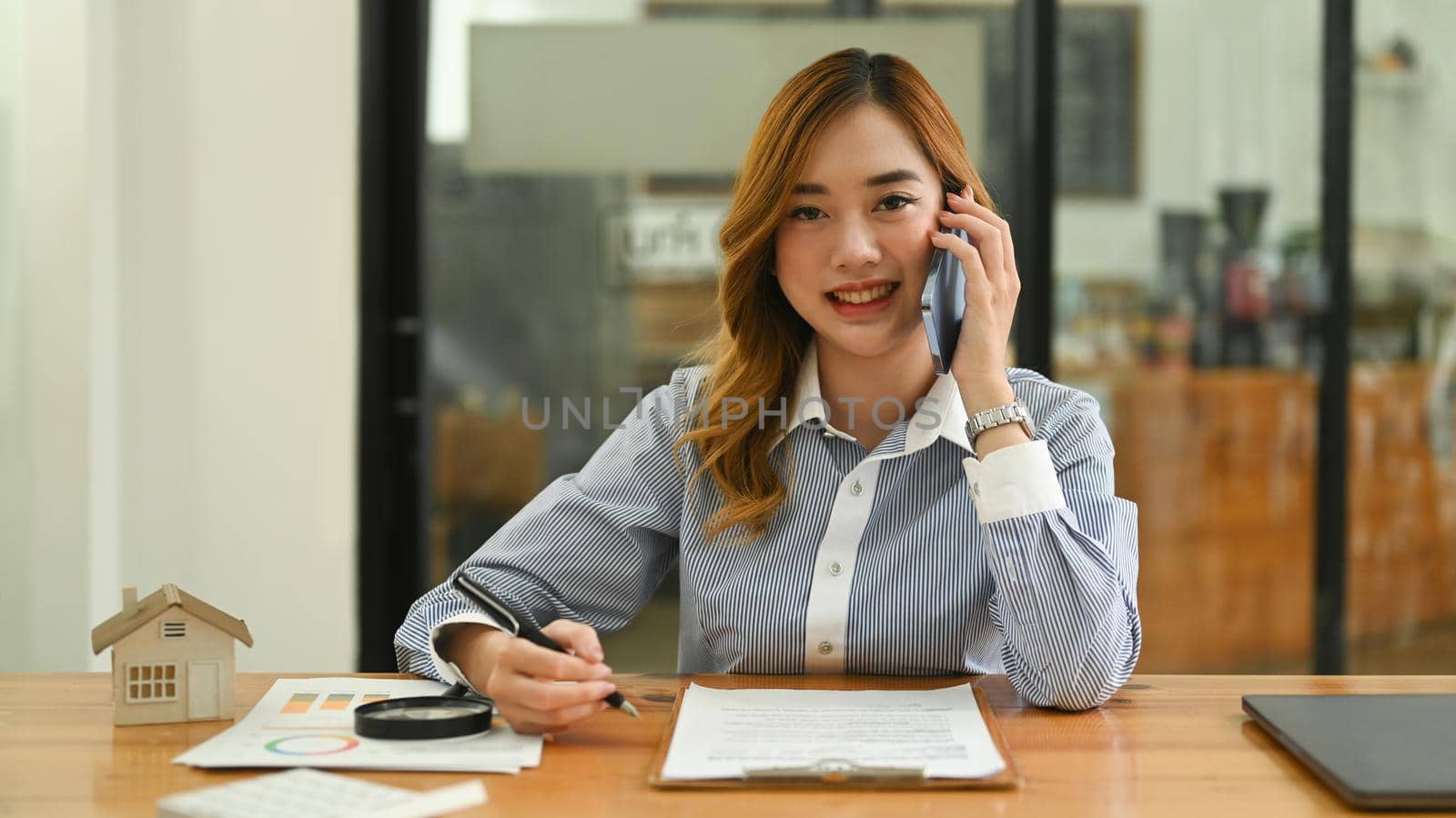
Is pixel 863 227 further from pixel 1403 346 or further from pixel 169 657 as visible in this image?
pixel 1403 346

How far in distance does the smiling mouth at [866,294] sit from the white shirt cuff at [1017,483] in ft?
0.95

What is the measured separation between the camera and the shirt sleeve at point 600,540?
151 cm

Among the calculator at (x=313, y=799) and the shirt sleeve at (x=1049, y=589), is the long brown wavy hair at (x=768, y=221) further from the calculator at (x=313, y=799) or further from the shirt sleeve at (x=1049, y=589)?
the calculator at (x=313, y=799)

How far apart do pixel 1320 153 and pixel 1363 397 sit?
63 cm

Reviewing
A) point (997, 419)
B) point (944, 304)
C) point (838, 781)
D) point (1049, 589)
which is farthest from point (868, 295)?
point (838, 781)

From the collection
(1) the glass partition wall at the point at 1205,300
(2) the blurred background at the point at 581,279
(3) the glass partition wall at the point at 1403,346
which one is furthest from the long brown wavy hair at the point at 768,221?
(3) the glass partition wall at the point at 1403,346

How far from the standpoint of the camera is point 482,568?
4.96 ft

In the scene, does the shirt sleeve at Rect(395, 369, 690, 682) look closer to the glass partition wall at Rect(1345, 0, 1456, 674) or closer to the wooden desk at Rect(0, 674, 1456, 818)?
the wooden desk at Rect(0, 674, 1456, 818)

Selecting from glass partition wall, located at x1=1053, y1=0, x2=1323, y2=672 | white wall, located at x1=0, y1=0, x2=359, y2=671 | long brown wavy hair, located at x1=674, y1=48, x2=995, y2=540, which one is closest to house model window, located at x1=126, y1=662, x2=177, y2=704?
long brown wavy hair, located at x1=674, y1=48, x2=995, y2=540

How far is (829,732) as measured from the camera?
3.66 ft

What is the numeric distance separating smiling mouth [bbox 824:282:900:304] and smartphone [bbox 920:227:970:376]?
0.04 m

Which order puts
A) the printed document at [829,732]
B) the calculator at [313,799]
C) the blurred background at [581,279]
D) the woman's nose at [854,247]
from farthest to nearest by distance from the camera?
the blurred background at [581,279], the woman's nose at [854,247], the printed document at [829,732], the calculator at [313,799]

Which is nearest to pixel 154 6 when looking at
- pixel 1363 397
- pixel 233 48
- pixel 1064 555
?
pixel 233 48

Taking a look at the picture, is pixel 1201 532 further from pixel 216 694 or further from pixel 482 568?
pixel 216 694
